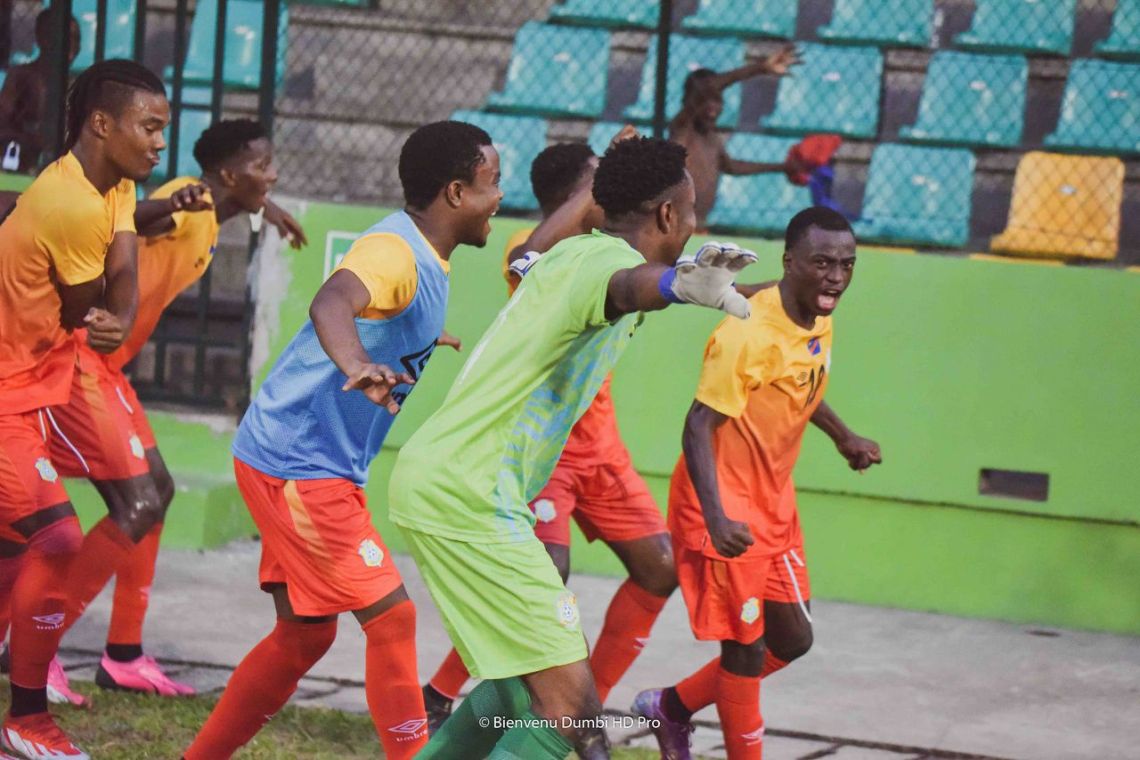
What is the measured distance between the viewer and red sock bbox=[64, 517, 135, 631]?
538cm

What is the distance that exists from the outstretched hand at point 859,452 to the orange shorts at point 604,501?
0.71 meters

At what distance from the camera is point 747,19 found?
11602mm

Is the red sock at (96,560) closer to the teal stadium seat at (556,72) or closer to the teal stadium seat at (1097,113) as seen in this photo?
the teal stadium seat at (556,72)

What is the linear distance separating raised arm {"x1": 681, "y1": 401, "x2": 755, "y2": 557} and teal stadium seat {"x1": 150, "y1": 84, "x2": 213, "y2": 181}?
5.24 meters

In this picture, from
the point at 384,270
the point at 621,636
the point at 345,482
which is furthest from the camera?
the point at 621,636

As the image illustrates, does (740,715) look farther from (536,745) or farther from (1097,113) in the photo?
(1097,113)

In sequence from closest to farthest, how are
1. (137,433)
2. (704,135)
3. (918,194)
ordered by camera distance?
(137,433), (704,135), (918,194)

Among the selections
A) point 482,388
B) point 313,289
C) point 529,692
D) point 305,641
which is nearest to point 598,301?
point 482,388

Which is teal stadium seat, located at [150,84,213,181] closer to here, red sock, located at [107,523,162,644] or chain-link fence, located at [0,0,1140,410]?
chain-link fence, located at [0,0,1140,410]

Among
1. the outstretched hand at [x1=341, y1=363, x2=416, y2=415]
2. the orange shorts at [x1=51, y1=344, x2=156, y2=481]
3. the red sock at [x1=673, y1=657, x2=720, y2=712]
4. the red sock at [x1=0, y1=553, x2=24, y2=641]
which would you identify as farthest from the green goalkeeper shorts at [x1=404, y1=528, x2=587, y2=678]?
the orange shorts at [x1=51, y1=344, x2=156, y2=481]

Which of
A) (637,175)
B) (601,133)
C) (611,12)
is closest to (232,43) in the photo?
(611,12)

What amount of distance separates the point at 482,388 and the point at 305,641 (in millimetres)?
1071

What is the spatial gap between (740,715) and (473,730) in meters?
1.30

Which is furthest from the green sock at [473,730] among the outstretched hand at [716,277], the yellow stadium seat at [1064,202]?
the yellow stadium seat at [1064,202]
